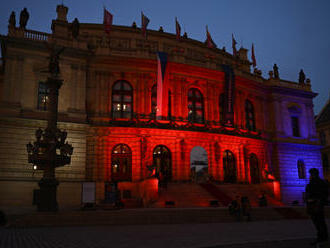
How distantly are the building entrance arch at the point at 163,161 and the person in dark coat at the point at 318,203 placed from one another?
78.7 ft

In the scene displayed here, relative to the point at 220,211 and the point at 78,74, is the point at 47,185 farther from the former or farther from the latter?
the point at 78,74

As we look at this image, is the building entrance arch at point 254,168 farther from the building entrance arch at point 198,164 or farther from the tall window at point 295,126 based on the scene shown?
the tall window at point 295,126

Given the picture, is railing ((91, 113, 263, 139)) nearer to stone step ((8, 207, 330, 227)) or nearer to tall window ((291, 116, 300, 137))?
tall window ((291, 116, 300, 137))

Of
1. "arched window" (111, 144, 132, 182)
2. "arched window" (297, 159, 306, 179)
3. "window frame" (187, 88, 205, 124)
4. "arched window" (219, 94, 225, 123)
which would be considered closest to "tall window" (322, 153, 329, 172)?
"arched window" (297, 159, 306, 179)

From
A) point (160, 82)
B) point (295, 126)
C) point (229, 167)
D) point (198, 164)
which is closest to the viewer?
point (160, 82)

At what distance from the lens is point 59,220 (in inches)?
661

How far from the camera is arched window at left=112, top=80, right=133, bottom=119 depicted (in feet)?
107

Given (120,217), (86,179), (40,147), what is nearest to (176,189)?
(86,179)

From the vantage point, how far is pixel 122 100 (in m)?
32.9

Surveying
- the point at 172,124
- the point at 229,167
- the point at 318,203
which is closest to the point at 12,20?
the point at 172,124

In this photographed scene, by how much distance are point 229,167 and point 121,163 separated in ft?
40.0

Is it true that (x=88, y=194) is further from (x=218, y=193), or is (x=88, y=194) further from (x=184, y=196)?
(x=218, y=193)

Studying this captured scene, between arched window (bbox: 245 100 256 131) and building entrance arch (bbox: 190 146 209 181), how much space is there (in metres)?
8.73

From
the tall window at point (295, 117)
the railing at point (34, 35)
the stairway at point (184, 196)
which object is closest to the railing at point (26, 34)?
the railing at point (34, 35)
